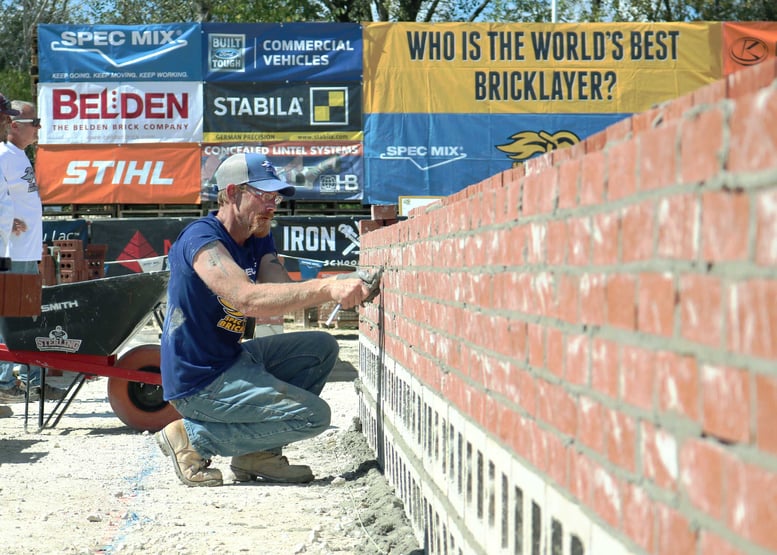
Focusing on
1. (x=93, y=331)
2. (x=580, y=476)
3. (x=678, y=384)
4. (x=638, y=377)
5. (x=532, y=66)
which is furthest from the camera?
(x=532, y=66)

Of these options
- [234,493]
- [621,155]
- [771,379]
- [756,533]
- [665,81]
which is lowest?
[234,493]

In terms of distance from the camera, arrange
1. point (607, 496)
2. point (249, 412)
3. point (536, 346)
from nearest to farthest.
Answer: point (607, 496) < point (536, 346) < point (249, 412)

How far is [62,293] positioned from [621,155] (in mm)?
5136

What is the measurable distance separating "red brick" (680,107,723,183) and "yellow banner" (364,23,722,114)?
13142 mm

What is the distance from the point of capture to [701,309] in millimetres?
1259

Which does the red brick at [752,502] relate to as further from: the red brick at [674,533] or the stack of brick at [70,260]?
the stack of brick at [70,260]

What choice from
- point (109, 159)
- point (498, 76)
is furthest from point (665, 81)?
point (109, 159)

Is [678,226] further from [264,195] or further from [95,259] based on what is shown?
[95,259]

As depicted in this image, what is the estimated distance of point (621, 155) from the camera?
1585mm

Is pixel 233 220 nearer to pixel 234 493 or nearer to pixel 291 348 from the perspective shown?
pixel 291 348

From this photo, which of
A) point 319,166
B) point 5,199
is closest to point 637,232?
point 5,199

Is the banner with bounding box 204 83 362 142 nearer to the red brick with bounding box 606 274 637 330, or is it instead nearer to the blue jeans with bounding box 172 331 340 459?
the blue jeans with bounding box 172 331 340 459

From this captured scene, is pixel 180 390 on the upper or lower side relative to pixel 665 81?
lower

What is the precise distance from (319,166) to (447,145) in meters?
1.85
